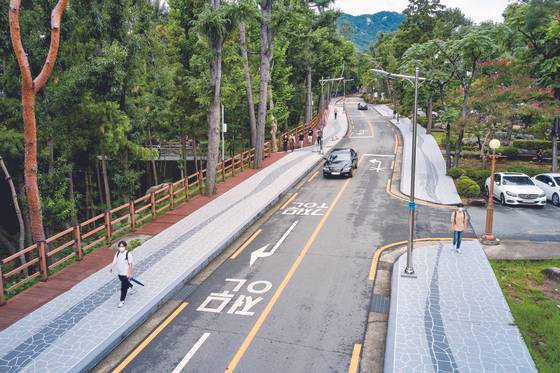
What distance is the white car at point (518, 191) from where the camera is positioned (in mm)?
21266

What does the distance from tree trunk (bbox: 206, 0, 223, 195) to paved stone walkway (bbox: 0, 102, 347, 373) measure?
2796 millimetres

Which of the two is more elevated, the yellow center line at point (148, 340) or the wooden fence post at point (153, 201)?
the wooden fence post at point (153, 201)

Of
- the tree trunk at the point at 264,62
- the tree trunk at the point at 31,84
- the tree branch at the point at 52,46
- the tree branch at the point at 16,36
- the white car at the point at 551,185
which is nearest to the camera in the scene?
the tree branch at the point at 16,36

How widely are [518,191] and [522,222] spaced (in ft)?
10.9

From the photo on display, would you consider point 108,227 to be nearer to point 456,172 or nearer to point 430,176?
point 430,176

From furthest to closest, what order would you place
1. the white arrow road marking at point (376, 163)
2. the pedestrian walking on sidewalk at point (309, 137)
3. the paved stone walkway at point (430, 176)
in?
the pedestrian walking on sidewalk at point (309, 137) → the white arrow road marking at point (376, 163) → the paved stone walkway at point (430, 176)

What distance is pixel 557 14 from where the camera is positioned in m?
25.3

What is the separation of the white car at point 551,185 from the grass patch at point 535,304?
9.38 m

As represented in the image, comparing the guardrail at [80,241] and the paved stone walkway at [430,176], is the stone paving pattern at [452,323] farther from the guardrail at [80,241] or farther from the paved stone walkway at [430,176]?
the guardrail at [80,241]

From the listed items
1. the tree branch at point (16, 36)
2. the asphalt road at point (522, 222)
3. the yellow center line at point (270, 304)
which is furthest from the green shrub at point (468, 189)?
the tree branch at point (16, 36)

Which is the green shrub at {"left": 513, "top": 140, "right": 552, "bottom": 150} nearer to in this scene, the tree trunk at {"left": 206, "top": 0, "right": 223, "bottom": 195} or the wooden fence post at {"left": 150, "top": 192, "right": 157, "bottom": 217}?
the tree trunk at {"left": 206, "top": 0, "right": 223, "bottom": 195}

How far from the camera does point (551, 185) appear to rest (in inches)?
890

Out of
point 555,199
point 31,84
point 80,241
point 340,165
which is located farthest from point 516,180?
point 31,84

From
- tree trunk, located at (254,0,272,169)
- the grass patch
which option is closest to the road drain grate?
the grass patch
